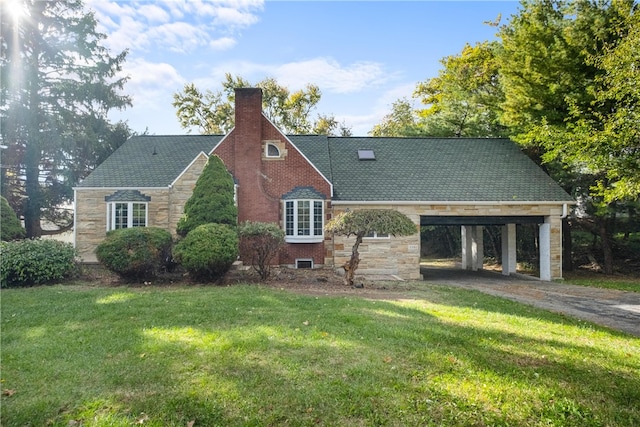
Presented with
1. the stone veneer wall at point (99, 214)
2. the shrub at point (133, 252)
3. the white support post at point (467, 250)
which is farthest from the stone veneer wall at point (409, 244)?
the stone veneer wall at point (99, 214)

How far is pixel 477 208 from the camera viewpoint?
50.8 feet

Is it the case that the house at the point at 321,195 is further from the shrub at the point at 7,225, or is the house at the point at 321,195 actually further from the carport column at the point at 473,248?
the carport column at the point at 473,248

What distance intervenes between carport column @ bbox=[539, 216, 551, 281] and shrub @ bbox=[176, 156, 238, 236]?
12.4 m

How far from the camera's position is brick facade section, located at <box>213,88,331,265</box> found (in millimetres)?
15641

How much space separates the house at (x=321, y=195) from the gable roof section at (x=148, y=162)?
0.08m

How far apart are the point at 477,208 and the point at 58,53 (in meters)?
24.7

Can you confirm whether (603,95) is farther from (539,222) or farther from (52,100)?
(52,100)

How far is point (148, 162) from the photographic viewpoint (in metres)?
18.2

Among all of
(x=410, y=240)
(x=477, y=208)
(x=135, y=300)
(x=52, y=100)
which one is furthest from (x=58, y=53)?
(x=477, y=208)

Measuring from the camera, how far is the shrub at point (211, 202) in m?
12.9

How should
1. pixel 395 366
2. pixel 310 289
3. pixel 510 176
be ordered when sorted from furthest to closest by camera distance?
1. pixel 510 176
2. pixel 310 289
3. pixel 395 366

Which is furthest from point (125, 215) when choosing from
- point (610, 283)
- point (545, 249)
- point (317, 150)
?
point (610, 283)

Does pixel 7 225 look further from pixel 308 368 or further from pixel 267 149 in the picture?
pixel 308 368

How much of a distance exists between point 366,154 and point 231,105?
18688mm
